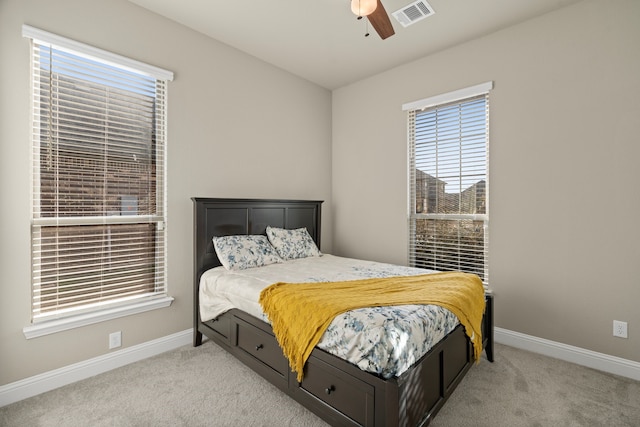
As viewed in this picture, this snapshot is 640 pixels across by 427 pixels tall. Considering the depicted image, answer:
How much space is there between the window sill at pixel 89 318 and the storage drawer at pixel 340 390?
156 cm

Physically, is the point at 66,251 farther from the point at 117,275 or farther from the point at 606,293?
the point at 606,293

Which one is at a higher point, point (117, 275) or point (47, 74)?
point (47, 74)

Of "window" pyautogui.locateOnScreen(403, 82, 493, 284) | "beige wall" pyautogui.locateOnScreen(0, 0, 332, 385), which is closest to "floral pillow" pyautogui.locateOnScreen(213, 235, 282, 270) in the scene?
"beige wall" pyautogui.locateOnScreen(0, 0, 332, 385)

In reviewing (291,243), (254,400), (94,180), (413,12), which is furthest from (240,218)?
(413,12)

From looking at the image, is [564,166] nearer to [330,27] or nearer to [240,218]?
[330,27]

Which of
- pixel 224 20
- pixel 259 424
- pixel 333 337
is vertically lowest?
pixel 259 424

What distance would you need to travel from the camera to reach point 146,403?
2.00 m

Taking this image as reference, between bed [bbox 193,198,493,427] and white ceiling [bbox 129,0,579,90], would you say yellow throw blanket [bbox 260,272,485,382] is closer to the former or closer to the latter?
bed [bbox 193,198,493,427]

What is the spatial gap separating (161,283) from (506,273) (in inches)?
124

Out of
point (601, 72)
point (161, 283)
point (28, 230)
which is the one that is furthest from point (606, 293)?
point (28, 230)

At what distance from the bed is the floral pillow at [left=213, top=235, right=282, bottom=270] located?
141 millimetres

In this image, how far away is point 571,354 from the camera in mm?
2547

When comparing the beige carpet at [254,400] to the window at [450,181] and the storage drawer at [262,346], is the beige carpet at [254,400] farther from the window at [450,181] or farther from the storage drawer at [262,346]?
the window at [450,181]

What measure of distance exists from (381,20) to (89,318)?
2.88m
